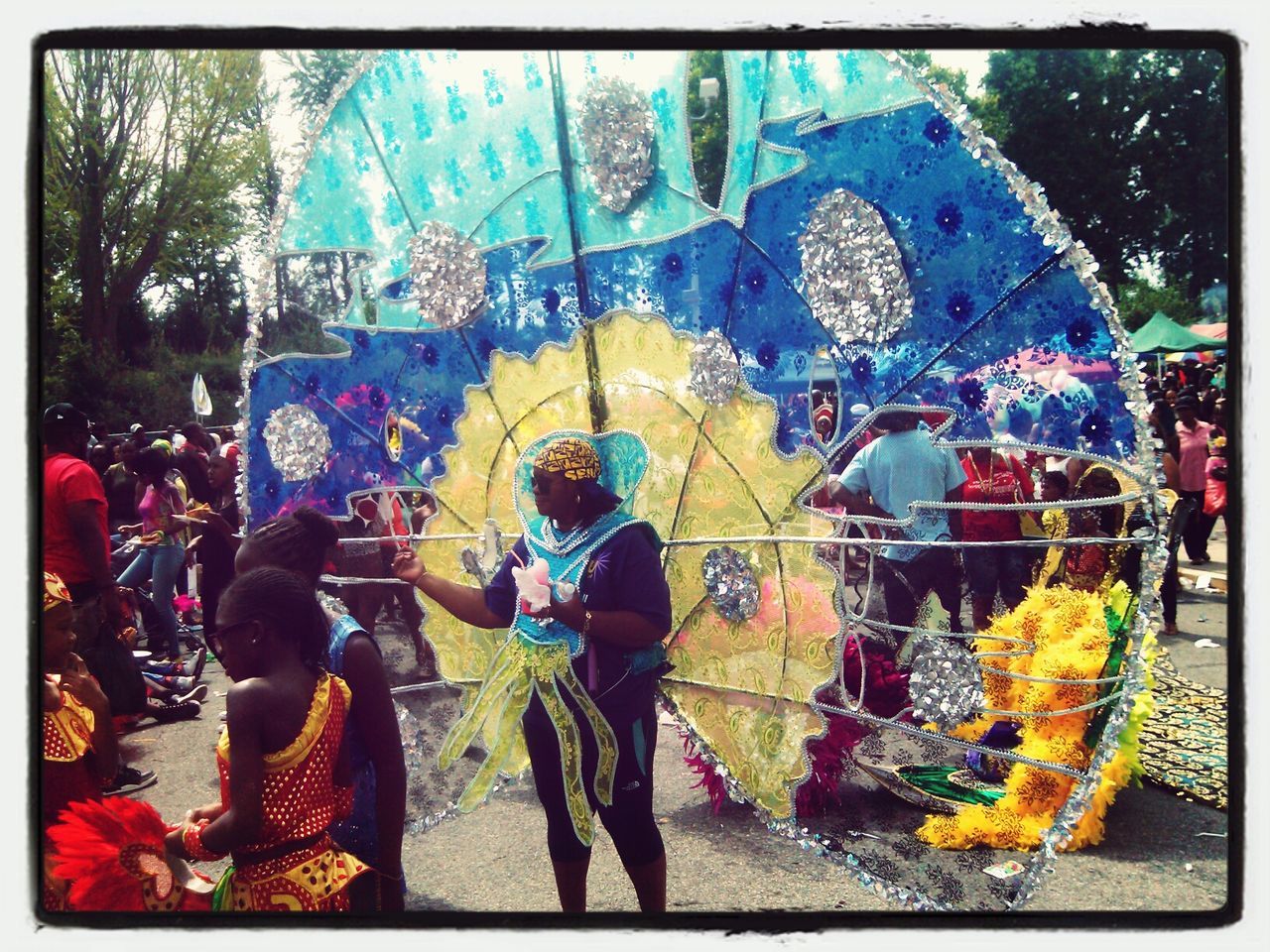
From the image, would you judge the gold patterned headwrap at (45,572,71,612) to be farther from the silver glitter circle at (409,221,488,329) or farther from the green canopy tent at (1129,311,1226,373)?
the green canopy tent at (1129,311,1226,373)

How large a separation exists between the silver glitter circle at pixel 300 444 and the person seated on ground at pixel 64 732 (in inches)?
28.5

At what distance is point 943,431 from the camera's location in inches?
97.9

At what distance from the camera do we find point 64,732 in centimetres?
270

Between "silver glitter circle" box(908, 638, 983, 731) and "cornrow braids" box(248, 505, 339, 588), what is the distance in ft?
5.43

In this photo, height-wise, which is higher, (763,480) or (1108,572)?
(763,480)

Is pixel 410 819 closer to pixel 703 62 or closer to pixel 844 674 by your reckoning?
Result: pixel 844 674

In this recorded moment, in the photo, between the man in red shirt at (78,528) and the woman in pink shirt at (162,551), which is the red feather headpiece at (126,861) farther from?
the woman in pink shirt at (162,551)

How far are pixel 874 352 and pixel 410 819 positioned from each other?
1.91 metres

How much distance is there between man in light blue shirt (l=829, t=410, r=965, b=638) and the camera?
2.53 meters

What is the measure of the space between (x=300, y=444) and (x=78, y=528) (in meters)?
0.87

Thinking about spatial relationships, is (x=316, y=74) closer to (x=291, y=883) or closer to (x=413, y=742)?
(x=413, y=742)

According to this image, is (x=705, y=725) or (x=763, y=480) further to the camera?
(x=705, y=725)

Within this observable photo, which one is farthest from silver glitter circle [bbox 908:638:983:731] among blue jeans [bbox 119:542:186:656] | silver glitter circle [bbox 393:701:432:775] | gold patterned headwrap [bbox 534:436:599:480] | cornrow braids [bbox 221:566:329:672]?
blue jeans [bbox 119:542:186:656]

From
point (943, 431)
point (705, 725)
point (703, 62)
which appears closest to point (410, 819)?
point (705, 725)
